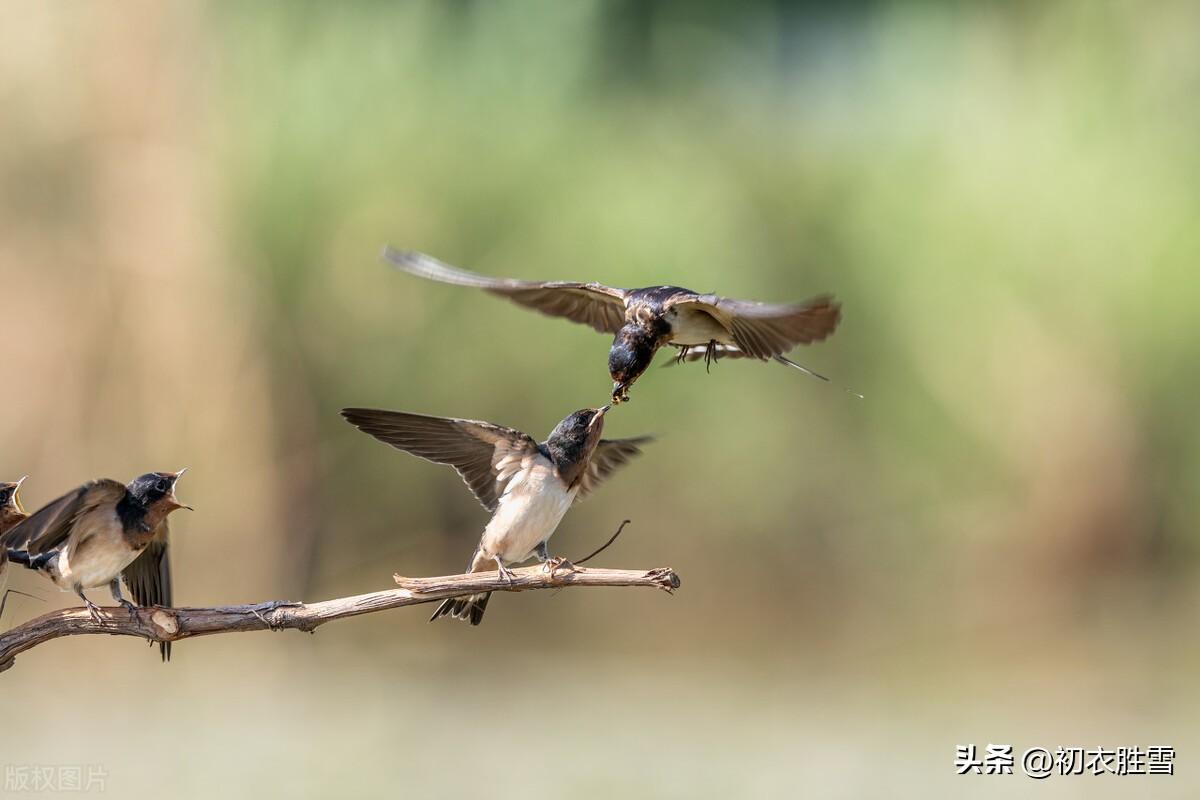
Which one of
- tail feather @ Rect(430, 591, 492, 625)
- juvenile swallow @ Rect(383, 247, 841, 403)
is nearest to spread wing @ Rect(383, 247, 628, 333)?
juvenile swallow @ Rect(383, 247, 841, 403)

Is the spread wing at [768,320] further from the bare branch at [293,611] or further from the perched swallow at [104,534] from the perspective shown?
the perched swallow at [104,534]

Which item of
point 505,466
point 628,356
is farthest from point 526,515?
point 628,356

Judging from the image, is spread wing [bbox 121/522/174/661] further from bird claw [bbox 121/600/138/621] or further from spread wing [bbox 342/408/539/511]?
spread wing [bbox 342/408/539/511]

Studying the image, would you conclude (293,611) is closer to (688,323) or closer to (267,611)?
(267,611)

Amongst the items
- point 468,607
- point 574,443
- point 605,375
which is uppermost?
point 574,443

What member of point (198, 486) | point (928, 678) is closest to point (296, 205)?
point (198, 486)

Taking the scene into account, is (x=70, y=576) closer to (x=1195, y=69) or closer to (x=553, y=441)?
(x=553, y=441)
